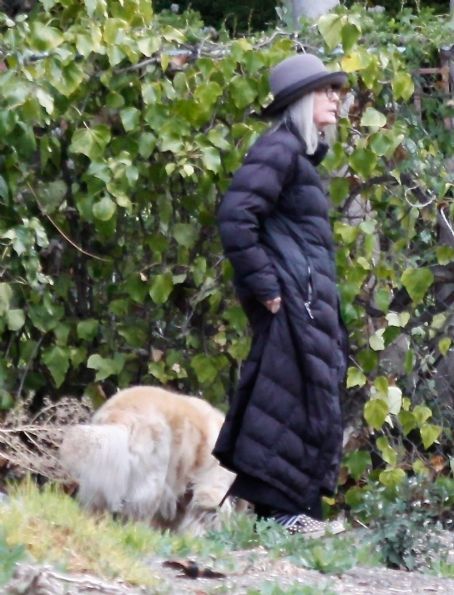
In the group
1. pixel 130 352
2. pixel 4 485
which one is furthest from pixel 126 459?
pixel 130 352

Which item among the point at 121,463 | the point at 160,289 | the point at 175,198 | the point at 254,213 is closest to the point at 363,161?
the point at 175,198

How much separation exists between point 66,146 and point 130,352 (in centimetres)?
108

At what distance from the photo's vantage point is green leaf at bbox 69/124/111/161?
21.6 feet

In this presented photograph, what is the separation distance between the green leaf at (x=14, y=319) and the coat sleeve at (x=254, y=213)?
1.40m

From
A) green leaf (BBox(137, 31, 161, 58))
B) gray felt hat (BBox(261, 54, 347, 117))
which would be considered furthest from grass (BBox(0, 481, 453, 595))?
green leaf (BBox(137, 31, 161, 58))

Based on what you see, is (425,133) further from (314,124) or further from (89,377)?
(89,377)

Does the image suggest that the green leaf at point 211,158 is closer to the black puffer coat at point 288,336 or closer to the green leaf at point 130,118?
the green leaf at point 130,118

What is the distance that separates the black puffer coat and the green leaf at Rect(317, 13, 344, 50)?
0.93 m

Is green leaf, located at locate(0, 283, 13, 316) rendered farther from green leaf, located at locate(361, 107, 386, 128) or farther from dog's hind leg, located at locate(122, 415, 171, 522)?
green leaf, located at locate(361, 107, 386, 128)

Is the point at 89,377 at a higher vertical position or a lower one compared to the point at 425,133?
lower

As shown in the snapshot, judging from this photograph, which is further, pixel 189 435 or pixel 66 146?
pixel 66 146

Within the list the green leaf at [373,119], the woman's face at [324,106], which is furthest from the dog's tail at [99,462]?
the green leaf at [373,119]

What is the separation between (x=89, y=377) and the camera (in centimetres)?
721

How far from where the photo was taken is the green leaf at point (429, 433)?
285 inches
